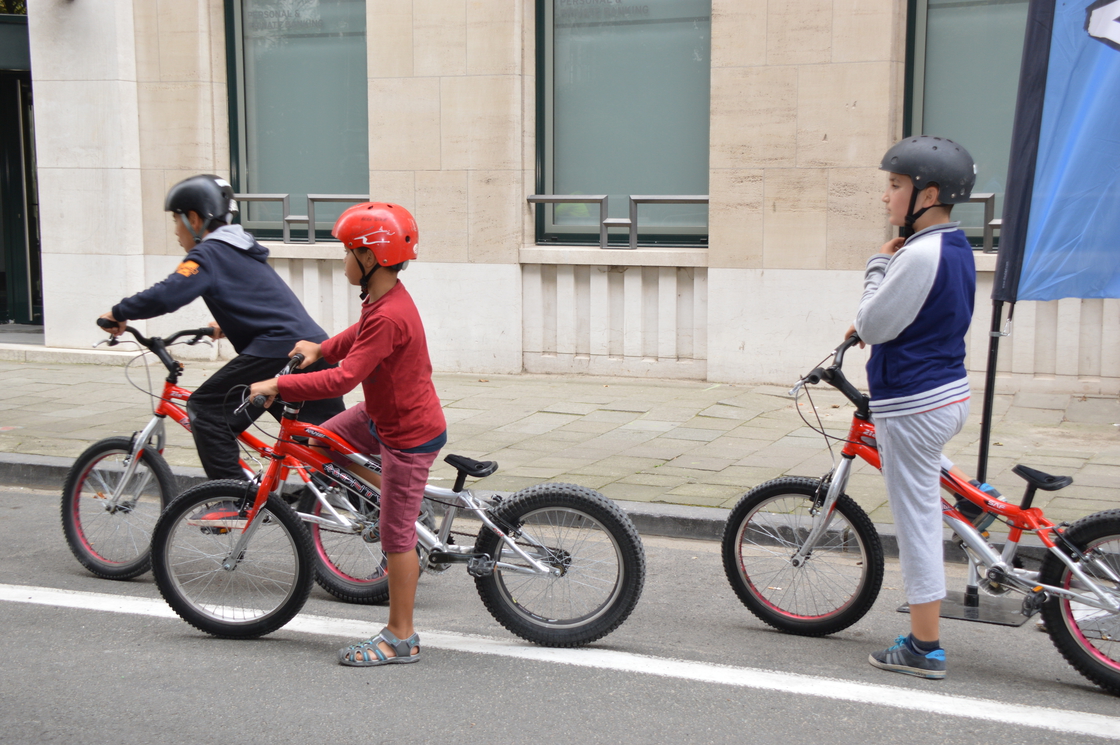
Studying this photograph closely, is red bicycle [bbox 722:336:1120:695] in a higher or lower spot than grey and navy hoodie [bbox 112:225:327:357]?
lower

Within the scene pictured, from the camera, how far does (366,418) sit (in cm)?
475

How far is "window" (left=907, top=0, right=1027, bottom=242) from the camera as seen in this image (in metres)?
9.80

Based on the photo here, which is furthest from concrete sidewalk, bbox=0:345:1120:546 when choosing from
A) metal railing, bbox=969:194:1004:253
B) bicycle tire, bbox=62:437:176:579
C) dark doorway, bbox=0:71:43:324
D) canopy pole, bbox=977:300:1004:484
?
dark doorway, bbox=0:71:43:324

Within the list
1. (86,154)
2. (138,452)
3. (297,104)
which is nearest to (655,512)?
(138,452)

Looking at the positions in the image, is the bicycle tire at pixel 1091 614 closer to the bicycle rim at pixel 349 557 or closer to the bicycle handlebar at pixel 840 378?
the bicycle handlebar at pixel 840 378

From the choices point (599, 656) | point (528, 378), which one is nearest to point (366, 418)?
point (599, 656)

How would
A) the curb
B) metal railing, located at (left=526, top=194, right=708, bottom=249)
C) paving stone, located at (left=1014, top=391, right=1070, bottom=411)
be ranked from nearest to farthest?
the curb
paving stone, located at (left=1014, top=391, right=1070, bottom=411)
metal railing, located at (left=526, top=194, right=708, bottom=249)

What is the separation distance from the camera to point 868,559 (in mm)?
4578

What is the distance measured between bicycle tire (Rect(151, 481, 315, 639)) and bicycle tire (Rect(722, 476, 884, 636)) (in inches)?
69.4

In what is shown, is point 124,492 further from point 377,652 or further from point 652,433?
point 652,433

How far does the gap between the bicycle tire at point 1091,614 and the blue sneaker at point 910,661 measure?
422 millimetres

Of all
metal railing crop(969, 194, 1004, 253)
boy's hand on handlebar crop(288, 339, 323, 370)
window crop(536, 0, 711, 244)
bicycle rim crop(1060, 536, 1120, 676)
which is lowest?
bicycle rim crop(1060, 536, 1120, 676)

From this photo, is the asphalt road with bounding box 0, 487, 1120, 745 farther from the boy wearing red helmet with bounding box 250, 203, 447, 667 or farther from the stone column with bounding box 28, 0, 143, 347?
the stone column with bounding box 28, 0, 143, 347

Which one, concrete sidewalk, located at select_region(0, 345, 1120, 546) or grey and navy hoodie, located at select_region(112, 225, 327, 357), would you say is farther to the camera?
concrete sidewalk, located at select_region(0, 345, 1120, 546)
